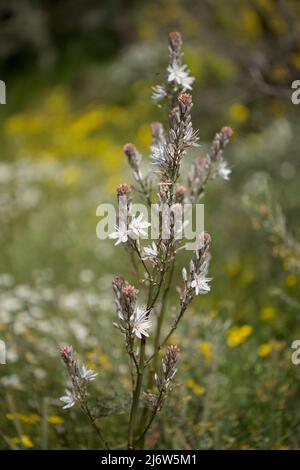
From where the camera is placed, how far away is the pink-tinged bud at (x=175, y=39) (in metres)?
1.67

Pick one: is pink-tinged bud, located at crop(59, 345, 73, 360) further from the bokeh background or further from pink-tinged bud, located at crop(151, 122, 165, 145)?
pink-tinged bud, located at crop(151, 122, 165, 145)

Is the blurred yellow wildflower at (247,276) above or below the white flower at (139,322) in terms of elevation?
above

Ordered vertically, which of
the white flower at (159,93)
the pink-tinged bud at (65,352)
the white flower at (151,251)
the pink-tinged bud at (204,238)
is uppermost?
the white flower at (159,93)

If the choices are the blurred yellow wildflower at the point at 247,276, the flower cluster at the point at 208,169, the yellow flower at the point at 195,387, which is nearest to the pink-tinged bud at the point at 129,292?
the flower cluster at the point at 208,169

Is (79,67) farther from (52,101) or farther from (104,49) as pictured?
(52,101)

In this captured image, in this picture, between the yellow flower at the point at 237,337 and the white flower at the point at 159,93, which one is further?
the yellow flower at the point at 237,337

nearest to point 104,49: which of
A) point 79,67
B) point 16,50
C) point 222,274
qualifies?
point 79,67

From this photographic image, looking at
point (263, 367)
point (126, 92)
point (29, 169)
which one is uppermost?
point (126, 92)

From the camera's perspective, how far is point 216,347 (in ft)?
7.37

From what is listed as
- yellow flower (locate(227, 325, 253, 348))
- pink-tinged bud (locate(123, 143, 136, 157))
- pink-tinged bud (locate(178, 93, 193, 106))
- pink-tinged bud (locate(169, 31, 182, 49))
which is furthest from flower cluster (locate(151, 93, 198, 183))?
yellow flower (locate(227, 325, 253, 348))

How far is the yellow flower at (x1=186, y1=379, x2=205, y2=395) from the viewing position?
2270mm

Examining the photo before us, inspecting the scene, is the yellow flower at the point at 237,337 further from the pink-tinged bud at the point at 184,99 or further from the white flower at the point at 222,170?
the pink-tinged bud at the point at 184,99

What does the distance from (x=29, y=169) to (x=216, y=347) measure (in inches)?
188

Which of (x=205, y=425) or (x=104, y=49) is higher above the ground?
(x=104, y=49)
